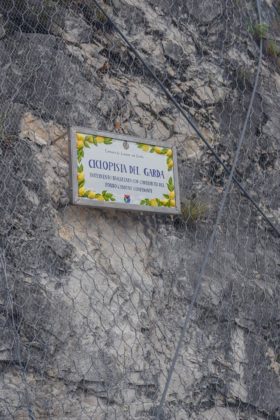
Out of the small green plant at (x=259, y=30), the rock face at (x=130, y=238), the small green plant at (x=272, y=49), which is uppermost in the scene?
the small green plant at (x=259, y=30)

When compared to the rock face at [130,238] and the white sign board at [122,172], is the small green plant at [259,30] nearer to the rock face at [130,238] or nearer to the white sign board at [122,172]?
the rock face at [130,238]

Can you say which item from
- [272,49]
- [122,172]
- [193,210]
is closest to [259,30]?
[272,49]

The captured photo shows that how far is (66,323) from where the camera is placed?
2.04 metres

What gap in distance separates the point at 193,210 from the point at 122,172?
0.32m

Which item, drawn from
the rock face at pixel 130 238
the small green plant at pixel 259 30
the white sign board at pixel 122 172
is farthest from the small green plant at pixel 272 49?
the white sign board at pixel 122 172

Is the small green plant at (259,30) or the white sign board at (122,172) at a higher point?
the small green plant at (259,30)

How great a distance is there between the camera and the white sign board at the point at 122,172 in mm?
2166

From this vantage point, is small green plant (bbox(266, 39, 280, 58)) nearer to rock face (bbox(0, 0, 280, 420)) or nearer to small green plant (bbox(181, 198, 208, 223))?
rock face (bbox(0, 0, 280, 420))

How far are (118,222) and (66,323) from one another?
1.23 feet

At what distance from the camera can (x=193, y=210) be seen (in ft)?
7.99

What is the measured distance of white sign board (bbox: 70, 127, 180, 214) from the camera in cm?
217

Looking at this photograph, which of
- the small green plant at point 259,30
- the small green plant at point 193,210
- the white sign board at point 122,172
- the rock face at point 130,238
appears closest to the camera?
the rock face at point 130,238

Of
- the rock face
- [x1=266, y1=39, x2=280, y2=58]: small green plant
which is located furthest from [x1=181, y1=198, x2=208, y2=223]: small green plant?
[x1=266, y1=39, x2=280, y2=58]: small green plant

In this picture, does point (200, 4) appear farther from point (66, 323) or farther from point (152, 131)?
point (66, 323)
